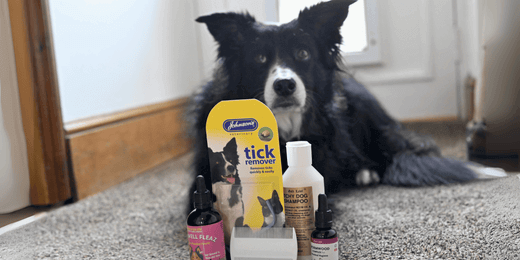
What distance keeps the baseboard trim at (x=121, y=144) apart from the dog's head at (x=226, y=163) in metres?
0.48

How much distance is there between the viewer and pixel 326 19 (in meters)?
0.87

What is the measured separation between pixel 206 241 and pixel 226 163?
0.13 metres

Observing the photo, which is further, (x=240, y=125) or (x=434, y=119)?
(x=434, y=119)

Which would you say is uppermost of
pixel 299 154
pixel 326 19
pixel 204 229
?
pixel 326 19

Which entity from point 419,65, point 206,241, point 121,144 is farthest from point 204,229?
point 419,65

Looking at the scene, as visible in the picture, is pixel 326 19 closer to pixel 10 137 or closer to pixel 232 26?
pixel 232 26

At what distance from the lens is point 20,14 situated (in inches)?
42.5

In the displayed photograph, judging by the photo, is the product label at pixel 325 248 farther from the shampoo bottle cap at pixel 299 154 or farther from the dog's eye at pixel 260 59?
the dog's eye at pixel 260 59

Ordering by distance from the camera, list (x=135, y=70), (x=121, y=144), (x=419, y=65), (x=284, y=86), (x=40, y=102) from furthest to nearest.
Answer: (x=419, y=65) → (x=135, y=70) → (x=121, y=144) → (x=40, y=102) → (x=284, y=86)

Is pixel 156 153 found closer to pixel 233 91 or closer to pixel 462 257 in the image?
pixel 233 91

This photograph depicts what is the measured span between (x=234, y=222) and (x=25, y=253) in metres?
0.49

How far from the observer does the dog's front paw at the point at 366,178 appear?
1195mm

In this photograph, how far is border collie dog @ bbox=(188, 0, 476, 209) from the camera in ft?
2.86

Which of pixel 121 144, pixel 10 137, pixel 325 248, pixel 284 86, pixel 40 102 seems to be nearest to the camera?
pixel 325 248
